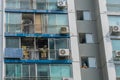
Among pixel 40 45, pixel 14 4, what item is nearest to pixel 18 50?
pixel 40 45

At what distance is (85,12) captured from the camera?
38.6 metres

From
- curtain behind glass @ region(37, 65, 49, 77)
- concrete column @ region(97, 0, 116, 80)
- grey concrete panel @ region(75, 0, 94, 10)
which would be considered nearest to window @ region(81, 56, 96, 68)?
concrete column @ region(97, 0, 116, 80)

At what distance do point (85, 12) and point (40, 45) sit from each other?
5.69m

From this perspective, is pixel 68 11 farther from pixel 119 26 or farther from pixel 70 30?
pixel 119 26

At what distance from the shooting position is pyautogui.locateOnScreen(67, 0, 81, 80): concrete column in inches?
1341

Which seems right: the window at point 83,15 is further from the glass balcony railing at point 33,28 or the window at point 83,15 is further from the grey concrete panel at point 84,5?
the glass balcony railing at point 33,28

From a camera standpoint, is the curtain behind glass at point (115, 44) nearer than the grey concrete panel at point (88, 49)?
Yes

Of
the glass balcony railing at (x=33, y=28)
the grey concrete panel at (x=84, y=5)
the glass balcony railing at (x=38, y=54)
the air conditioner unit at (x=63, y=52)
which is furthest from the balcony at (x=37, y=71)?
the grey concrete panel at (x=84, y=5)

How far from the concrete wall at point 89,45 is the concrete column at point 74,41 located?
126cm

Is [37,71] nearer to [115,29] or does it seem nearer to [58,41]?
[58,41]

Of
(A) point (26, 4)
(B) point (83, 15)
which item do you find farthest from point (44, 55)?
(B) point (83, 15)

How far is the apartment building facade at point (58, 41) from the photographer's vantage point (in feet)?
112

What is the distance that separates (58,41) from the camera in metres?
35.5

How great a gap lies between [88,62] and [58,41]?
9.92ft
